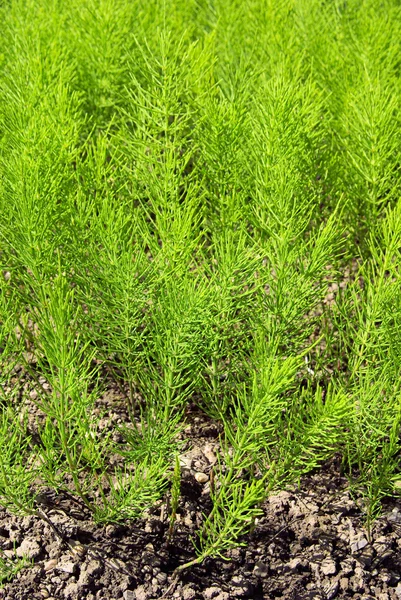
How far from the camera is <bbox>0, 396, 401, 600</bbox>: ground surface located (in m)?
1.65

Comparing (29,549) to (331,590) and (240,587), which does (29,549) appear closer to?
(240,587)

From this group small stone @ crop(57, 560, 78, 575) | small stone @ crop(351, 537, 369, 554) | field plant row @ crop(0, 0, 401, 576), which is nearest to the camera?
field plant row @ crop(0, 0, 401, 576)

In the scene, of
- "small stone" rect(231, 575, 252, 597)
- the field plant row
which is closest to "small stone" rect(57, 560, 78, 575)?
the field plant row

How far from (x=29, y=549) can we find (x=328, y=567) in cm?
67

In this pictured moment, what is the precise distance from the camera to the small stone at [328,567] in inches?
67.7

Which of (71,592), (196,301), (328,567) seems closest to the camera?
(196,301)

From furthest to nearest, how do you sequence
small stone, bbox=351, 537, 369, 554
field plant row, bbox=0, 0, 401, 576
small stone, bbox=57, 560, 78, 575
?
small stone, bbox=351, 537, 369, 554 → small stone, bbox=57, 560, 78, 575 → field plant row, bbox=0, 0, 401, 576

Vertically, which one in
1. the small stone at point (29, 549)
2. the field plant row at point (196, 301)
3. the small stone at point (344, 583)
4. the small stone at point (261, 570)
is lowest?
the small stone at point (29, 549)

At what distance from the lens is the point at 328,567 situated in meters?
1.73

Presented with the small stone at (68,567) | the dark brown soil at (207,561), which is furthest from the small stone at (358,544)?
the small stone at (68,567)

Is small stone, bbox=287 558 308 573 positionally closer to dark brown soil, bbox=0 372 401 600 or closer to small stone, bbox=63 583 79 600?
dark brown soil, bbox=0 372 401 600

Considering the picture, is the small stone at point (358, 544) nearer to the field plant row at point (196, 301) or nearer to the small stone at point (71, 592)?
the field plant row at point (196, 301)

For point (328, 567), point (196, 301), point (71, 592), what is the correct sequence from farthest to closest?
point (328, 567) < point (71, 592) < point (196, 301)

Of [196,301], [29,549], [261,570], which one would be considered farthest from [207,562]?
[196,301]
